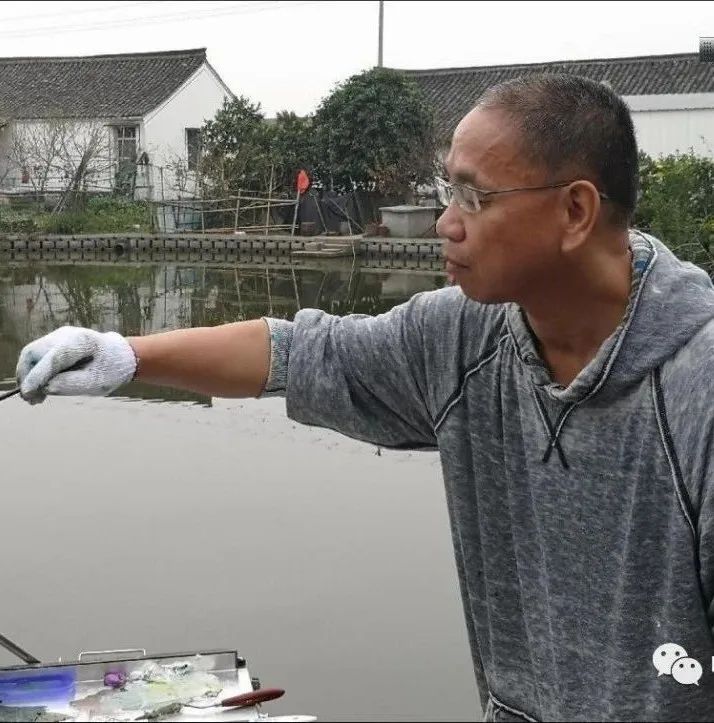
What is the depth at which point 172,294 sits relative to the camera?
12523 mm

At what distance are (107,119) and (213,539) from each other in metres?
17.7

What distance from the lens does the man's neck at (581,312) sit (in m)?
1.14

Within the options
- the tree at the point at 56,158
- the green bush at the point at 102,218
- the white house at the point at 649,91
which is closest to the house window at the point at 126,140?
the tree at the point at 56,158

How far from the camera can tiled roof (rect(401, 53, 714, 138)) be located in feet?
62.1

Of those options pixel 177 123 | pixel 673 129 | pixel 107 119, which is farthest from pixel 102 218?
pixel 673 129

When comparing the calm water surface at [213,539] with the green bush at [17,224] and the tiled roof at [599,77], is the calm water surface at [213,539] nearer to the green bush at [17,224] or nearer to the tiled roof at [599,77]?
the green bush at [17,224]

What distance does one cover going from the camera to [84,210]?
1877 centimetres

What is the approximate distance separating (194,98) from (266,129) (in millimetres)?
5114

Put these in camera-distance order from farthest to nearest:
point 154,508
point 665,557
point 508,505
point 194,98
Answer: point 194,98 < point 154,508 < point 508,505 < point 665,557

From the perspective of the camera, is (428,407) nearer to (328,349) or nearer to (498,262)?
(328,349)

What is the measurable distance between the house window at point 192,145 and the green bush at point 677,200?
404 inches

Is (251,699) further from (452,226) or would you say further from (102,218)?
(102,218)

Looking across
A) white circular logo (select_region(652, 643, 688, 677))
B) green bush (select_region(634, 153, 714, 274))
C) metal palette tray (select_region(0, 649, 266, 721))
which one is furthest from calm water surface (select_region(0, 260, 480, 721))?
green bush (select_region(634, 153, 714, 274))

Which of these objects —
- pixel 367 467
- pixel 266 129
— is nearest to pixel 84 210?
pixel 266 129
